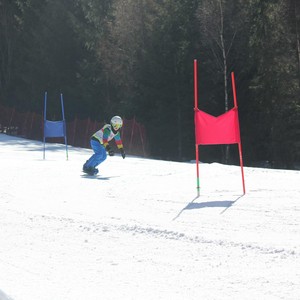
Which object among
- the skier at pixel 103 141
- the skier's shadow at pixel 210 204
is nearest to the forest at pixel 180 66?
the skier at pixel 103 141

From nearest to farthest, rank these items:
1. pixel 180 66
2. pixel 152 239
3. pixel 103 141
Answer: pixel 152 239 < pixel 103 141 < pixel 180 66

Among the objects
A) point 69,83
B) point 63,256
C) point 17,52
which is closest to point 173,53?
point 69,83

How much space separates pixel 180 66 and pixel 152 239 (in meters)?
26.9

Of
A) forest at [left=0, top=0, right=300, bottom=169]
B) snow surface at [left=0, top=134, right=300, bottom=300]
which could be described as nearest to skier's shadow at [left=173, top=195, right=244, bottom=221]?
snow surface at [left=0, top=134, right=300, bottom=300]

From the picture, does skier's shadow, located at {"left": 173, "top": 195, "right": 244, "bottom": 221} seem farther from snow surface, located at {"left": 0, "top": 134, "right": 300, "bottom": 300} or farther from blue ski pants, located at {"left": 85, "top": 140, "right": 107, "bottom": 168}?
blue ski pants, located at {"left": 85, "top": 140, "right": 107, "bottom": 168}

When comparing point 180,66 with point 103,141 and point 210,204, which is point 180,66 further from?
point 210,204

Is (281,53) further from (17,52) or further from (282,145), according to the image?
(17,52)

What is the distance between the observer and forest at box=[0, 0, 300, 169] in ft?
98.2

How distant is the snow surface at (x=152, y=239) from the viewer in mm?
5477

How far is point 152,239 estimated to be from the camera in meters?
7.45

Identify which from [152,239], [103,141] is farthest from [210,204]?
[103,141]

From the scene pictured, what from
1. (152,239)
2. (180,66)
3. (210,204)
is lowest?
(152,239)

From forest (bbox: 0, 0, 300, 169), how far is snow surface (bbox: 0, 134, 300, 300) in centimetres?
1770

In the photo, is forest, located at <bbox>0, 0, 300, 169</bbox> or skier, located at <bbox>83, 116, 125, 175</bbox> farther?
forest, located at <bbox>0, 0, 300, 169</bbox>
